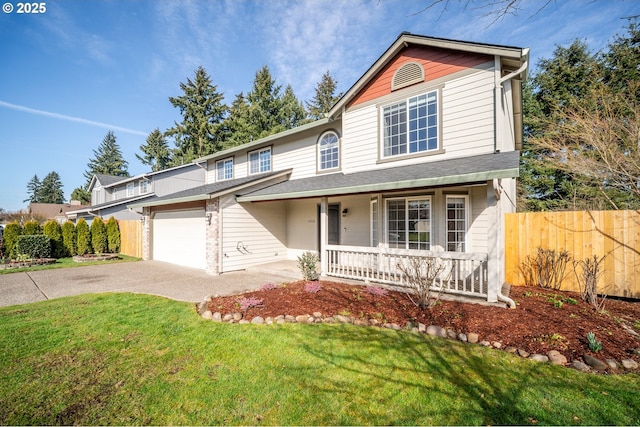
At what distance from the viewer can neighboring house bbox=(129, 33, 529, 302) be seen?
672cm

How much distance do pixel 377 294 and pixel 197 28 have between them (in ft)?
34.8

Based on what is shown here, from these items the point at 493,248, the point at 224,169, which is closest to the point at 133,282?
the point at 224,169

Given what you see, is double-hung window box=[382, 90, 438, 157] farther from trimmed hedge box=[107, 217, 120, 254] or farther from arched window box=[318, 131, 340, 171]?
trimmed hedge box=[107, 217, 120, 254]

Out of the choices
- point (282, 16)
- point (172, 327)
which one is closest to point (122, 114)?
point (282, 16)

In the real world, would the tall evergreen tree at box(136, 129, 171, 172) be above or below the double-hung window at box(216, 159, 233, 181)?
above

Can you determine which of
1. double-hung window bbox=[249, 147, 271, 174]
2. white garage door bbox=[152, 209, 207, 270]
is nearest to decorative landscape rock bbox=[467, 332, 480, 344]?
white garage door bbox=[152, 209, 207, 270]

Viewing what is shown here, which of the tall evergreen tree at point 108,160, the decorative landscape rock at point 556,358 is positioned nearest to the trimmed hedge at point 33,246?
the decorative landscape rock at point 556,358

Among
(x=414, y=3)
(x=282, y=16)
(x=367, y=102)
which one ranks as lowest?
(x=414, y=3)

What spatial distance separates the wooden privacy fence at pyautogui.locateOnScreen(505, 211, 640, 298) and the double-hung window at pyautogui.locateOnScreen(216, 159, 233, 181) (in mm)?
12773

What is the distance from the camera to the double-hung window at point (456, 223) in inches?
295

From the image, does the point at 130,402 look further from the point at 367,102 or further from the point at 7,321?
the point at 367,102

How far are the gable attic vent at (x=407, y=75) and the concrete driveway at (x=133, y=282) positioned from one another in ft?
23.2

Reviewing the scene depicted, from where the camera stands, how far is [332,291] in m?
6.82

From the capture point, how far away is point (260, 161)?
13.5 m
